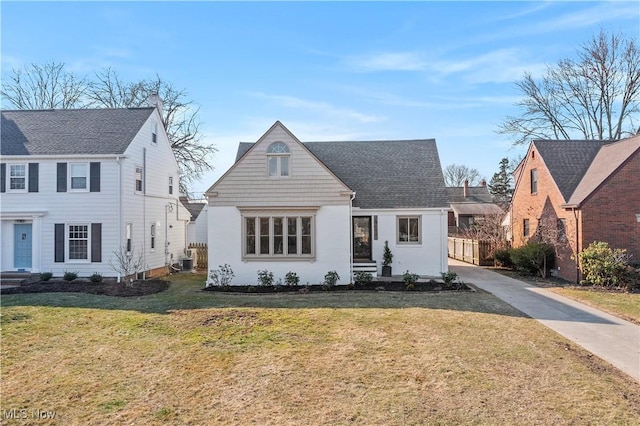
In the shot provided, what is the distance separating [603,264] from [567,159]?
7.57m

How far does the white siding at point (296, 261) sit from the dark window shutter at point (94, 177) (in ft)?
19.2

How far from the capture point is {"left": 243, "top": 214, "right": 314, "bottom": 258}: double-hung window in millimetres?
14859

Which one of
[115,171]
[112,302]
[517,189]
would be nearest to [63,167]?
[115,171]

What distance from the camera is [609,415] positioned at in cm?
487

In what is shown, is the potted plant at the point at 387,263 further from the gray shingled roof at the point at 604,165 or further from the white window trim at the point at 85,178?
the white window trim at the point at 85,178

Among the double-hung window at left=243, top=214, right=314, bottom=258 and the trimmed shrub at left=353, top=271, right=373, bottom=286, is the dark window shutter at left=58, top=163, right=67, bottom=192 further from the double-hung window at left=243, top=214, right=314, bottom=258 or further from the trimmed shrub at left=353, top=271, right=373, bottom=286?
the trimmed shrub at left=353, top=271, right=373, bottom=286

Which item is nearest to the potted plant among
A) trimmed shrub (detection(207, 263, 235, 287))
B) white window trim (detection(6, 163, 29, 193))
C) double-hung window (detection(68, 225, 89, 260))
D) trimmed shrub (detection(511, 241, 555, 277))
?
trimmed shrub (detection(207, 263, 235, 287))

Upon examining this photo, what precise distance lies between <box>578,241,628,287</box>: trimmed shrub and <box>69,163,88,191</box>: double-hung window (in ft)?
70.7

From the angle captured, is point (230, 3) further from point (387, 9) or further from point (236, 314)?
point (236, 314)

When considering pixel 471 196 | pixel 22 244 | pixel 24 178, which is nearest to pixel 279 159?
pixel 24 178

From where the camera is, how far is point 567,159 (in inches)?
776

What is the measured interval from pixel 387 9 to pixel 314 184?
6.60 meters

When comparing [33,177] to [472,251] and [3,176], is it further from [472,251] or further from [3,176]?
[472,251]

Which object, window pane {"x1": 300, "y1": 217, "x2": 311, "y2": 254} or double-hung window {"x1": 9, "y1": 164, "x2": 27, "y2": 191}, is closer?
window pane {"x1": 300, "y1": 217, "x2": 311, "y2": 254}
